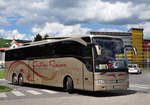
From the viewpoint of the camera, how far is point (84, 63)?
539 inches

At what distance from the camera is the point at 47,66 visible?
56.4 feet

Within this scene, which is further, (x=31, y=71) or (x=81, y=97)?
(x=31, y=71)

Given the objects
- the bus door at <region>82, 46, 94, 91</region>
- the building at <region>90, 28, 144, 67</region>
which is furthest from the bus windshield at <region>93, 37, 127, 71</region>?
the building at <region>90, 28, 144, 67</region>

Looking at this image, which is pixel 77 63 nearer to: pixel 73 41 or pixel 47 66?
pixel 73 41

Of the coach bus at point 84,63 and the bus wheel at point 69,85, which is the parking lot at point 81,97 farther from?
the coach bus at point 84,63

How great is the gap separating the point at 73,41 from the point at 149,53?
207 feet

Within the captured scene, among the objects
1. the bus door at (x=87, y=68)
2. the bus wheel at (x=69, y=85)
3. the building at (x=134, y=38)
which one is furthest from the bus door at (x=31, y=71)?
the building at (x=134, y=38)

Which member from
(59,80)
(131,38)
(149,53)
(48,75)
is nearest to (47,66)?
(48,75)

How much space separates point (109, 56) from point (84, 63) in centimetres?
135

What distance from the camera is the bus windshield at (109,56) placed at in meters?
13.2

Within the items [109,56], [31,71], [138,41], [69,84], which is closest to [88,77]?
[109,56]

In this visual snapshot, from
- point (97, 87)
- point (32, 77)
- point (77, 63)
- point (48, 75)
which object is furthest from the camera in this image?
point (32, 77)

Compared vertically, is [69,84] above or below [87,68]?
below

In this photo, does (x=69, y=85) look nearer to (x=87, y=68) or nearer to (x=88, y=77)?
(x=88, y=77)
